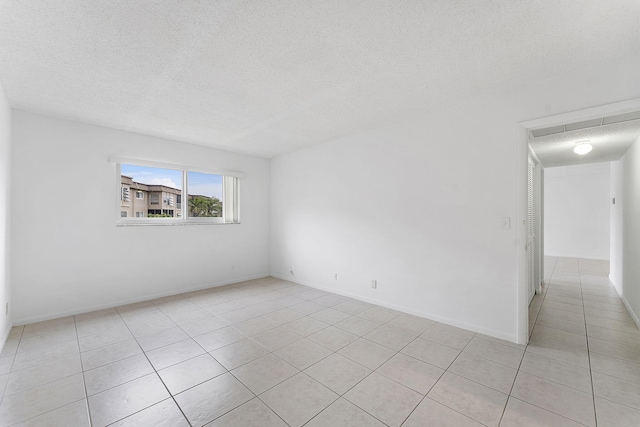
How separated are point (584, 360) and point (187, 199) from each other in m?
5.40

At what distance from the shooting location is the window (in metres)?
4.14

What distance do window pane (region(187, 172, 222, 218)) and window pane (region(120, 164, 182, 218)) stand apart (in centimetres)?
21

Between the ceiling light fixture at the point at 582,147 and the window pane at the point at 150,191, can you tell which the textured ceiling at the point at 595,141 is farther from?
the window pane at the point at 150,191

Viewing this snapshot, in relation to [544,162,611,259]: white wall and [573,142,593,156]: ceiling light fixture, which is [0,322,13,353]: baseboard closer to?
[573,142,593,156]: ceiling light fixture

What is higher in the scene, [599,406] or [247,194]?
[247,194]

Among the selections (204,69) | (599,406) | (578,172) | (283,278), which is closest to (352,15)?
(204,69)

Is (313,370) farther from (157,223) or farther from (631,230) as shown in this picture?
(631,230)

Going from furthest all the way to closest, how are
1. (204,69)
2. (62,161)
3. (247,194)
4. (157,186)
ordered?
(247,194)
(157,186)
(62,161)
(204,69)

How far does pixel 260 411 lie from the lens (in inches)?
70.9

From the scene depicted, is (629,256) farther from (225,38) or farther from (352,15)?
(225,38)

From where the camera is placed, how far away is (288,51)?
6.84 ft

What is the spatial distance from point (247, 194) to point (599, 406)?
517cm

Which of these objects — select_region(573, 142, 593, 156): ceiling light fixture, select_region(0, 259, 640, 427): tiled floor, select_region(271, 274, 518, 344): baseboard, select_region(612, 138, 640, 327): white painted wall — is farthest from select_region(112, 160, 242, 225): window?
select_region(612, 138, 640, 327): white painted wall

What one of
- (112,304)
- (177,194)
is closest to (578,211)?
(177,194)
